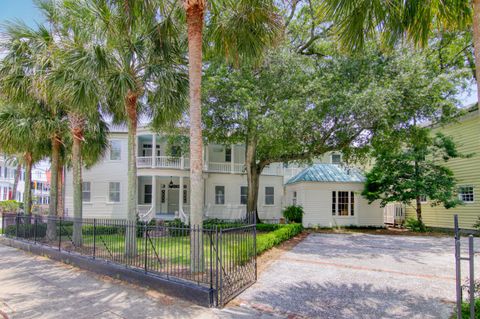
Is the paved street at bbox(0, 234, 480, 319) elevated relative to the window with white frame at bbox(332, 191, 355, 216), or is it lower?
lower

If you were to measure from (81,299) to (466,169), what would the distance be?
62.4 feet

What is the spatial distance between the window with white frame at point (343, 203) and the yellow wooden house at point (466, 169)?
190 inches

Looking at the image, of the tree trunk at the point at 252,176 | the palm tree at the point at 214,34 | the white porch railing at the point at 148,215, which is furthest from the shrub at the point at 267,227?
the palm tree at the point at 214,34

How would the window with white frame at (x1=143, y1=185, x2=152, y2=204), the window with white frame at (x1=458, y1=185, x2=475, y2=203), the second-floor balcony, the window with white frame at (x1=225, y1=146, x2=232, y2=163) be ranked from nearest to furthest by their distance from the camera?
the window with white frame at (x1=458, y1=185, x2=475, y2=203) < the second-floor balcony < the window with white frame at (x1=143, y1=185, x2=152, y2=204) < the window with white frame at (x1=225, y1=146, x2=232, y2=163)

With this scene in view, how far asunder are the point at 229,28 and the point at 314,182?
14.4 m

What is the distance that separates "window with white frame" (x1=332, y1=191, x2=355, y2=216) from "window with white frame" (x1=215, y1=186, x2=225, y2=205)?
7.91 meters

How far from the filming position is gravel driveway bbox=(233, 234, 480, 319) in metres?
6.03

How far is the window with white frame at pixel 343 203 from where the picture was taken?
69.3ft

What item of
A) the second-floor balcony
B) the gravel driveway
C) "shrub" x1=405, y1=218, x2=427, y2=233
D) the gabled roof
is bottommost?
"shrub" x1=405, y1=218, x2=427, y2=233

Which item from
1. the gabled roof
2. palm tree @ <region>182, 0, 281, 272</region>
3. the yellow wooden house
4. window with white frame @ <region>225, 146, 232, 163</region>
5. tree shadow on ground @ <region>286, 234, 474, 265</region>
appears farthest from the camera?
window with white frame @ <region>225, 146, 232, 163</region>

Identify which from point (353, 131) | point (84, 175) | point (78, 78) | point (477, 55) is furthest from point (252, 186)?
point (477, 55)

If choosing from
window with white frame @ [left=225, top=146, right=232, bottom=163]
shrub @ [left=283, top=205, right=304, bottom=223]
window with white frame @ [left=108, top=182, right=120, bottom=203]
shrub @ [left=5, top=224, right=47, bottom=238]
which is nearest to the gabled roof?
shrub @ [left=283, top=205, right=304, bottom=223]

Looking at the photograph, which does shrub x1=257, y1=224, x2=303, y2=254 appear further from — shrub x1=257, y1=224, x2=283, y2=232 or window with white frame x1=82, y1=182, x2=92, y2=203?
window with white frame x1=82, y1=182, x2=92, y2=203

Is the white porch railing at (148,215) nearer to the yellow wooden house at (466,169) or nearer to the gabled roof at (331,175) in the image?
the gabled roof at (331,175)
